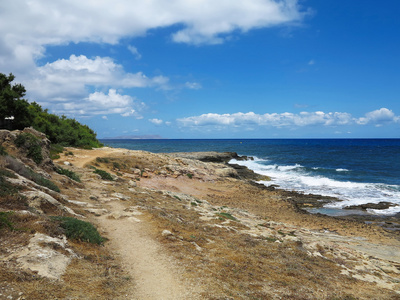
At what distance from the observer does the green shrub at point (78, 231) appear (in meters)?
8.11

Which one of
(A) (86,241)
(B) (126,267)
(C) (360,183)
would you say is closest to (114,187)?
(A) (86,241)

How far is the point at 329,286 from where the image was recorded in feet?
27.0

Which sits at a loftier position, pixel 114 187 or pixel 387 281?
pixel 114 187

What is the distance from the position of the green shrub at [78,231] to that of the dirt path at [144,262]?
653mm

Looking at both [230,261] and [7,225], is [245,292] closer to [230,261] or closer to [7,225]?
[230,261]

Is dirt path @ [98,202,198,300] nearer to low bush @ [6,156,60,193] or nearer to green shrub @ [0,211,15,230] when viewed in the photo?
green shrub @ [0,211,15,230]

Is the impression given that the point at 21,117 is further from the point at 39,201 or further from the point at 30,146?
the point at 39,201

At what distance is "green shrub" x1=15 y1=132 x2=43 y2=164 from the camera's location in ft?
52.6

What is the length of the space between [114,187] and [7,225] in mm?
10271

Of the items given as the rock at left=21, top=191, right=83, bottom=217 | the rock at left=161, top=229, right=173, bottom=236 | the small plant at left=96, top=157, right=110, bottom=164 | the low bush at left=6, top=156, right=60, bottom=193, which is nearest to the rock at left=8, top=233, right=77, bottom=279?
the rock at left=21, top=191, right=83, bottom=217

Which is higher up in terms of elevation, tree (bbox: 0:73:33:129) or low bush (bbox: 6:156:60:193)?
tree (bbox: 0:73:33:129)

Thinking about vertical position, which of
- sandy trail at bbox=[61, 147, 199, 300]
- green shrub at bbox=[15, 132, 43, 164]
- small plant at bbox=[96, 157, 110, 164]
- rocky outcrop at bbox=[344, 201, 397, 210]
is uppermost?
green shrub at bbox=[15, 132, 43, 164]

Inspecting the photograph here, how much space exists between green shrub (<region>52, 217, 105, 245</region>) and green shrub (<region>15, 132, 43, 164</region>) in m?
9.11

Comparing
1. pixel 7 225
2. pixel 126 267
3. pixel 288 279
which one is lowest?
pixel 288 279
